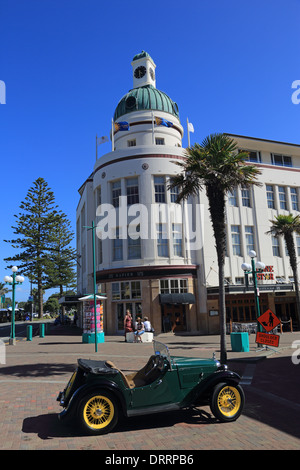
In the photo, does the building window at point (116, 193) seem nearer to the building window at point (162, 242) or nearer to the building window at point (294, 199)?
the building window at point (162, 242)

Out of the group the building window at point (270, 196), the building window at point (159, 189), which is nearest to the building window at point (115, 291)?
the building window at point (159, 189)

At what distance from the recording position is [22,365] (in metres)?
12.9

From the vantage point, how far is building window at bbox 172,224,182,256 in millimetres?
28312

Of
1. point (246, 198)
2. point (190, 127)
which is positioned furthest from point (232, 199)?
point (190, 127)

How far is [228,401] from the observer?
6.39 meters

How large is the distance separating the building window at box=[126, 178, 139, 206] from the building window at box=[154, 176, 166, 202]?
157cm

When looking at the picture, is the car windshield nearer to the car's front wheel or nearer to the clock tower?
the car's front wheel

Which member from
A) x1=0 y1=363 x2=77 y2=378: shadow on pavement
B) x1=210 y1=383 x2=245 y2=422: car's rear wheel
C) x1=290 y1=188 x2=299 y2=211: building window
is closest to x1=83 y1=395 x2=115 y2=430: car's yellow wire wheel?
x1=210 y1=383 x2=245 y2=422: car's rear wheel

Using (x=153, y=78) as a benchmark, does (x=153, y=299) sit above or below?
below

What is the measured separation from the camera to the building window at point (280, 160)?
34.7 m

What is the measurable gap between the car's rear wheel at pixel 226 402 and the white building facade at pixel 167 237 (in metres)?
19.3

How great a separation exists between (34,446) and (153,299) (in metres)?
21.4
